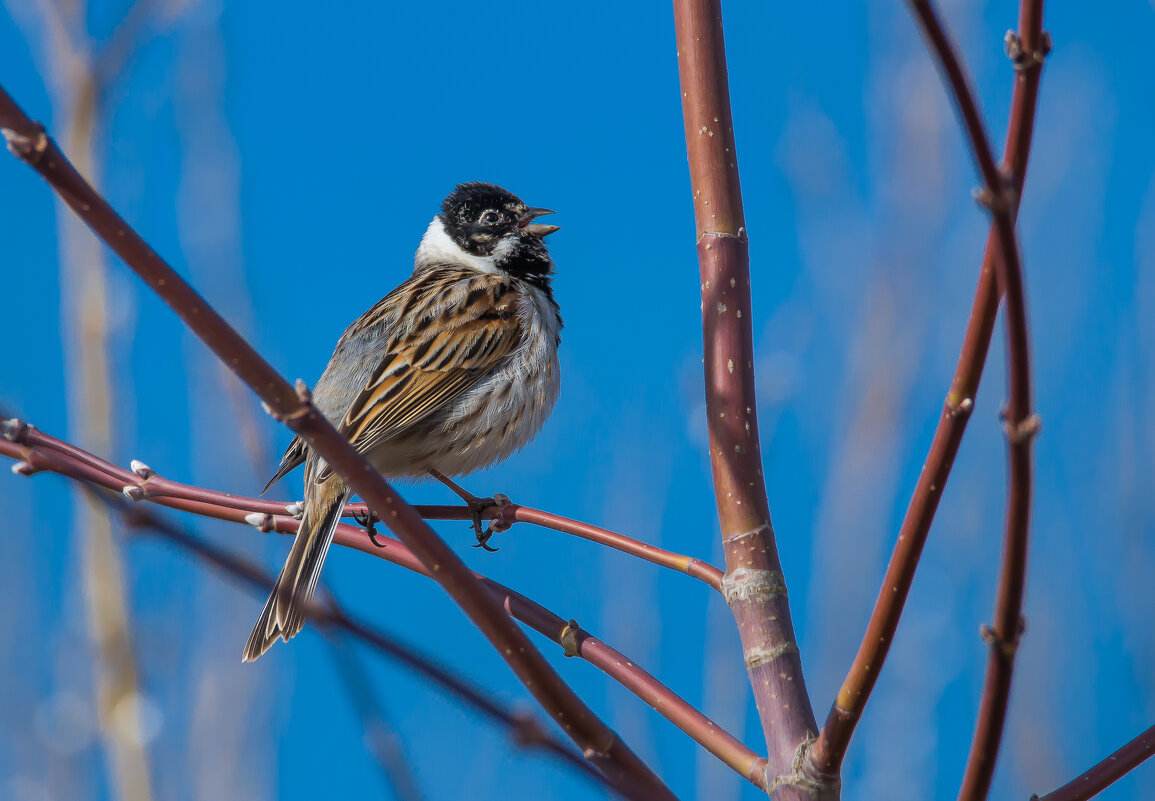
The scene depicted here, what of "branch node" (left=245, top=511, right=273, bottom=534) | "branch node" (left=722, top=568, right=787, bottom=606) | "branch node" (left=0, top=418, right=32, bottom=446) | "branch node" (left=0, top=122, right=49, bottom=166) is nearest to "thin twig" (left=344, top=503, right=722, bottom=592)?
"branch node" (left=722, top=568, right=787, bottom=606)

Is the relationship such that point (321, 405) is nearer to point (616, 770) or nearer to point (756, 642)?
point (756, 642)

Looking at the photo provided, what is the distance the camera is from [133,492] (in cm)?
254

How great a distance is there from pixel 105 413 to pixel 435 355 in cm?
133

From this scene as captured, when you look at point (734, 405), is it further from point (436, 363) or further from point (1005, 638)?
point (436, 363)

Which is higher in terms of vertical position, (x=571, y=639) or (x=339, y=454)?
(x=571, y=639)

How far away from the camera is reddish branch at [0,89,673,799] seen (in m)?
1.28

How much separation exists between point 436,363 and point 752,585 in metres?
2.78

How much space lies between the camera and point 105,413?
3.95 meters

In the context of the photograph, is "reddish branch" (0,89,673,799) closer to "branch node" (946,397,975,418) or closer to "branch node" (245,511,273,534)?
"branch node" (946,397,975,418)

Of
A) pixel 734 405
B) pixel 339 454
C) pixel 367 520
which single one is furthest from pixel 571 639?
pixel 367 520

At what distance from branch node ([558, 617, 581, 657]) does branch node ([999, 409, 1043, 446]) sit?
1.11 m

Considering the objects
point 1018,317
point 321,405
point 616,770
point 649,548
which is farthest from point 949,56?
point 321,405

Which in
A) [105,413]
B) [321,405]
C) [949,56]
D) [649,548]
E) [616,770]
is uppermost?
[321,405]

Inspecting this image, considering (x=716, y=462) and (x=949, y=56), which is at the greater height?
(x=716, y=462)
